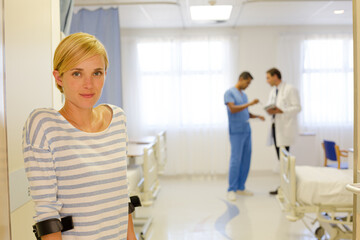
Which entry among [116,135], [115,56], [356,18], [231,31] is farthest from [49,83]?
[231,31]

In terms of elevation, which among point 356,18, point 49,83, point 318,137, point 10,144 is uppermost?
point 356,18

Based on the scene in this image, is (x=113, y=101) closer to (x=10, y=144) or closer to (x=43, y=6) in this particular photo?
(x=43, y=6)

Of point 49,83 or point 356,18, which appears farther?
point 49,83

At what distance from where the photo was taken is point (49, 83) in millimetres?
1902

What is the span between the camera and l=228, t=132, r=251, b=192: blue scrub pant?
191 inches

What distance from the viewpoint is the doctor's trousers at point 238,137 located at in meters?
4.79

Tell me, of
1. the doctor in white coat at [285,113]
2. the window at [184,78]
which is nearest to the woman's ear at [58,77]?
the doctor in white coat at [285,113]

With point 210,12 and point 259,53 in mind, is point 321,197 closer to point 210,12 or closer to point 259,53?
point 210,12

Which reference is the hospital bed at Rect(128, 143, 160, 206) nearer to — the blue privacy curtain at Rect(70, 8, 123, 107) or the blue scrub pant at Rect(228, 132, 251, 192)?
the blue privacy curtain at Rect(70, 8, 123, 107)

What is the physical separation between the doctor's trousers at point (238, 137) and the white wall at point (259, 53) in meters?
1.60

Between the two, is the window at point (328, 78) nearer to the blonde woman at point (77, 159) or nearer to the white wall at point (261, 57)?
the white wall at point (261, 57)

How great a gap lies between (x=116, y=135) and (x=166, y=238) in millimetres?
2619

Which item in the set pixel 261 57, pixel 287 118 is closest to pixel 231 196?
pixel 287 118

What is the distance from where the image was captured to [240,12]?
5.25 metres
